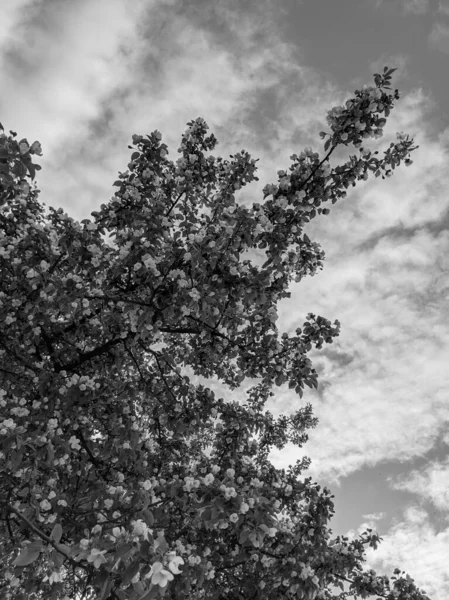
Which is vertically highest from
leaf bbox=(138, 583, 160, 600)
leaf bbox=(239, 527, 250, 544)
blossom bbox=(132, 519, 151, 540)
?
leaf bbox=(239, 527, 250, 544)

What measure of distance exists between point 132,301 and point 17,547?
3609 millimetres

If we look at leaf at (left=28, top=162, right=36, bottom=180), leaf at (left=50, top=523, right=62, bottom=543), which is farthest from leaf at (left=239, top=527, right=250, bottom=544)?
leaf at (left=28, top=162, right=36, bottom=180)

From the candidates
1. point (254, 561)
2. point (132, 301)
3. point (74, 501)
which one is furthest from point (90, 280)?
point (254, 561)

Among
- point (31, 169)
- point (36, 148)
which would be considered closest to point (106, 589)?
point (31, 169)

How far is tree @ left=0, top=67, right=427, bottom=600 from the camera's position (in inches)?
204

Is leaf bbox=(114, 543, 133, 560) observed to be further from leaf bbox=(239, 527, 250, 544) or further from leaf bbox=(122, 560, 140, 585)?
leaf bbox=(239, 527, 250, 544)

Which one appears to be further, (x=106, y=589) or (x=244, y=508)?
(x=244, y=508)

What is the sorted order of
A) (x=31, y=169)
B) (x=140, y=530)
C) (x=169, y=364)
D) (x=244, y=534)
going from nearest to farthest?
(x=140, y=530)
(x=244, y=534)
(x=31, y=169)
(x=169, y=364)

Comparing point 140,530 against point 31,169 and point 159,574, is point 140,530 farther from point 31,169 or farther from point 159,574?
point 31,169

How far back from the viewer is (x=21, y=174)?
16.2ft

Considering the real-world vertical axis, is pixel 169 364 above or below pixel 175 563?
above

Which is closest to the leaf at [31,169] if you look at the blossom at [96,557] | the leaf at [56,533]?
the leaf at [56,533]

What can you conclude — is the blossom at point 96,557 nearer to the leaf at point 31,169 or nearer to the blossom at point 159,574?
the blossom at point 159,574

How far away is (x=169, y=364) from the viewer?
29.2 feet
